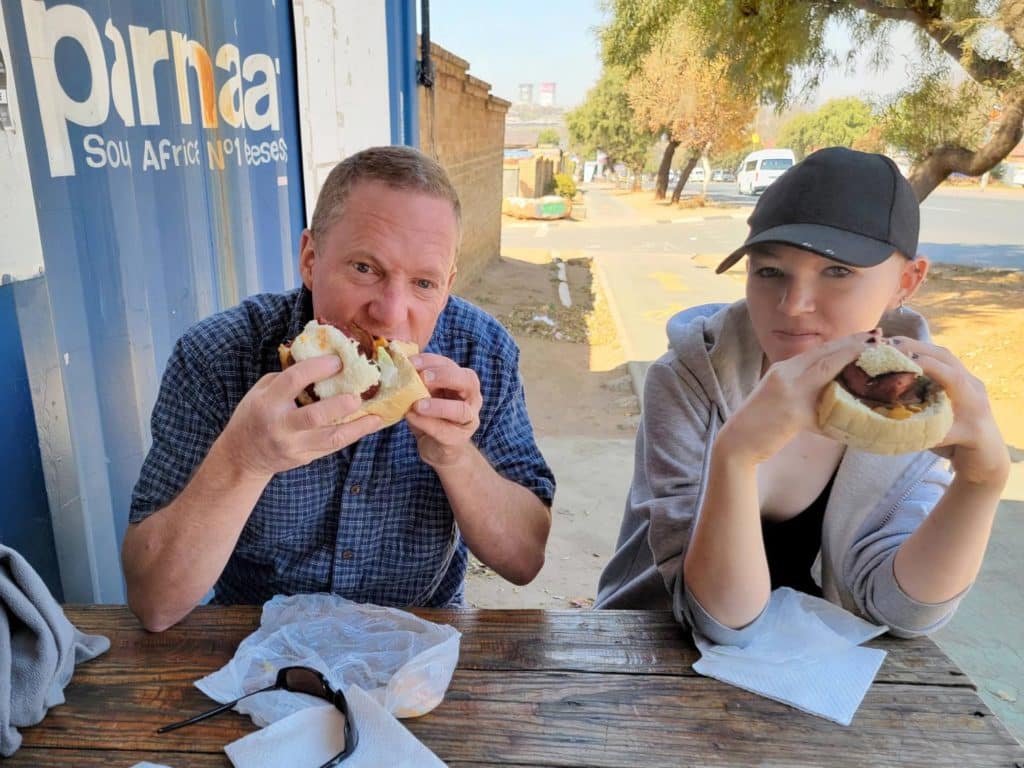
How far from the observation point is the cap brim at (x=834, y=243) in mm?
1523

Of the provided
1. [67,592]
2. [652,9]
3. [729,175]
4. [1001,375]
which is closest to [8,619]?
[67,592]

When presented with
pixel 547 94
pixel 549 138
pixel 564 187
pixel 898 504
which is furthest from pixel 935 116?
pixel 547 94

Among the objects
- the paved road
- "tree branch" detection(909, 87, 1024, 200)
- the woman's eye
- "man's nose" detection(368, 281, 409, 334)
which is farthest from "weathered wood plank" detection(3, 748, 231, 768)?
the paved road

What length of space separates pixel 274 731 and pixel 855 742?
0.93 m

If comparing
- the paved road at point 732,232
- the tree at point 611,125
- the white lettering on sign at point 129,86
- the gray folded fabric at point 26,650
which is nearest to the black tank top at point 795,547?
the gray folded fabric at point 26,650

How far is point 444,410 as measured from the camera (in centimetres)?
140

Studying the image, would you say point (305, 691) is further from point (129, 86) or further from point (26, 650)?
point (129, 86)

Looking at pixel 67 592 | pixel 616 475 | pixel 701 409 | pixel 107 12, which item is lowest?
pixel 616 475

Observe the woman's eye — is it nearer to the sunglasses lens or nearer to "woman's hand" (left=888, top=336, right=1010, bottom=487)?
"woman's hand" (left=888, top=336, right=1010, bottom=487)

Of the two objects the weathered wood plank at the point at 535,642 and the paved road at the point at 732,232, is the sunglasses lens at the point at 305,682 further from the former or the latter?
the paved road at the point at 732,232

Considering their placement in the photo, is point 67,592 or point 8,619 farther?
point 67,592

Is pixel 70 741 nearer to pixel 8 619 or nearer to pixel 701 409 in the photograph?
pixel 8 619

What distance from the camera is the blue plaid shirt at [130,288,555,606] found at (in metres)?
1.65

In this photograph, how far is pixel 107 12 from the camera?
212 centimetres
